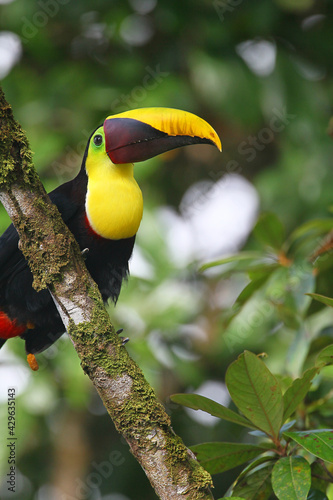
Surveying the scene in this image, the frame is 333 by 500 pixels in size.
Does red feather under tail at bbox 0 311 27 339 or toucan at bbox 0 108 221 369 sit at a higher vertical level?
toucan at bbox 0 108 221 369

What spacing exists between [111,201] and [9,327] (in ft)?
2.32

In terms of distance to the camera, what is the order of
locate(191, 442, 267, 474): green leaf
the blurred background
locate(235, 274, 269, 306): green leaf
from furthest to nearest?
1. the blurred background
2. locate(235, 274, 269, 306): green leaf
3. locate(191, 442, 267, 474): green leaf

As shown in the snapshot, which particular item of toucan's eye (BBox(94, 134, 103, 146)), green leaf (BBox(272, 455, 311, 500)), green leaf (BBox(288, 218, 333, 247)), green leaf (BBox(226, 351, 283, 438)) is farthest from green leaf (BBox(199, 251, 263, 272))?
green leaf (BBox(272, 455, 311, 500))

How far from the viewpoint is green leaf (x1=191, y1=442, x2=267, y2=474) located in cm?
170

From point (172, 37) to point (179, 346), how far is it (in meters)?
1.98

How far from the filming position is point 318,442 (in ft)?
4.97

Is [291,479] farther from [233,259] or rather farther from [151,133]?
[151,133]

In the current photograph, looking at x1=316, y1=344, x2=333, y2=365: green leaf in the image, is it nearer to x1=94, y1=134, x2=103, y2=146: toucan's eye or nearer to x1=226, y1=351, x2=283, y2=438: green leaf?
x1=226, y1=351, x2=283, y2=438: green leaf

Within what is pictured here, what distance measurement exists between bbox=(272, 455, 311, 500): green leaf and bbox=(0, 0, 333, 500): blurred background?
5.00 ft

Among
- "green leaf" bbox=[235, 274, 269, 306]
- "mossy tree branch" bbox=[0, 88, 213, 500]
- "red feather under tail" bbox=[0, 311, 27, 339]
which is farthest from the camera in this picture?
"red feather under tail" bbox=[0, 311, 27, 339]

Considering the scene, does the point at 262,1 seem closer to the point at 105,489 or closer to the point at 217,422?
the point at 217,422

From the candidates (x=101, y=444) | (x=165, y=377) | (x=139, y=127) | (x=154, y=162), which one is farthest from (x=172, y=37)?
(x=101, y=444)

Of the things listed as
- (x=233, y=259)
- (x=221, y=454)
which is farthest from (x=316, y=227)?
(x=221, y=454)

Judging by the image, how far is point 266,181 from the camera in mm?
3705
